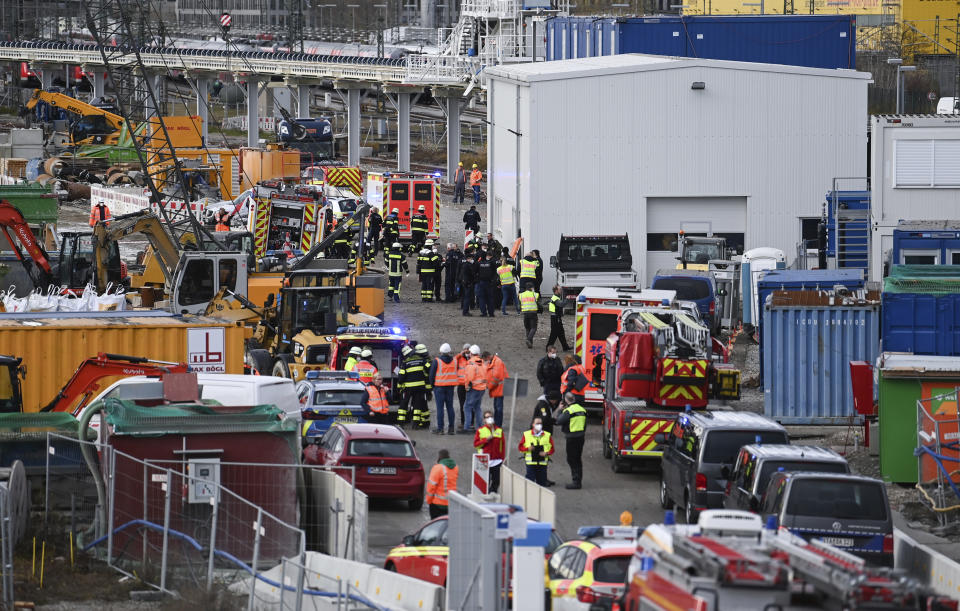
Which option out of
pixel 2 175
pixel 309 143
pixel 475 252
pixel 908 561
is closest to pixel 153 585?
pixel 908 561

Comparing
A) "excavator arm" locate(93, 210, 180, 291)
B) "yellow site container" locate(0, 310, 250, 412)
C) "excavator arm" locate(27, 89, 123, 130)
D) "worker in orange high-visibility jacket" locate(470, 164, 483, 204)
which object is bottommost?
"yellow site container" locate(0, 310, 250, 412)

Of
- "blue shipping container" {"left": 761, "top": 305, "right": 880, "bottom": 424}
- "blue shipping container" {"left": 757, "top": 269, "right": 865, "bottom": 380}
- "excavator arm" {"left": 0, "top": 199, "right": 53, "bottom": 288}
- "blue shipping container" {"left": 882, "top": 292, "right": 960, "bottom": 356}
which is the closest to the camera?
"blue shipping container" {"left": 882, "top": 292, "right": 960, "bottom": 356}

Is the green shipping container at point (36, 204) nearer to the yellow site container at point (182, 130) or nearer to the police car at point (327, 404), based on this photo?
the police car at point (327, 404)

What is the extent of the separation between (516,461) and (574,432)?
236cm

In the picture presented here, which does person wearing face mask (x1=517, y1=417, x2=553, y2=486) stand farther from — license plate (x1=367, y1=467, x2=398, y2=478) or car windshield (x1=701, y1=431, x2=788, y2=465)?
car windshield (x1=701, y1=431, x2=788, y2=465)

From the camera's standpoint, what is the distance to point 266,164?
6084cm

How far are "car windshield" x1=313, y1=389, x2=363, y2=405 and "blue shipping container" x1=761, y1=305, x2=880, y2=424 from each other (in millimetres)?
6416

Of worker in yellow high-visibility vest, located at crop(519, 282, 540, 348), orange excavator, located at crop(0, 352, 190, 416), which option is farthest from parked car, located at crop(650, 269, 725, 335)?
orange excavator, located at crop(0, 352, 190, 416)

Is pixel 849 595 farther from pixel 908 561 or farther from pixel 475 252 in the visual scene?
pixel 475 252

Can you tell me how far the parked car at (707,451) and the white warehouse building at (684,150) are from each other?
65.1 ft

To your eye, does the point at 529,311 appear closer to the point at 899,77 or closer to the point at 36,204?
the point at 36,204

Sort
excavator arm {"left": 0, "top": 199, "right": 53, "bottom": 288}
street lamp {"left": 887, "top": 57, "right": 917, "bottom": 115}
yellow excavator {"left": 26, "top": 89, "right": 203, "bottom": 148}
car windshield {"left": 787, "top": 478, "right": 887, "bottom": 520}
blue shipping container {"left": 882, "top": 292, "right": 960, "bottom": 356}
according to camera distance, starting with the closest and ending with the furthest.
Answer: car windshield {"left": 787, "top": 478, "right": 887, "bottom": 520} < blue shipping container {"left": 882, "top": 292, "right": 960, "bottom": 356} < excavator arm {"left": 0, "top": 199, "right": 53, "bottom": 288} < street lamp {"left": 887, "top": 57, "right": 917, "bottom": 115} < yellow excavator {"left": 26, "top": 89, "right": 203, "bottom": 148}

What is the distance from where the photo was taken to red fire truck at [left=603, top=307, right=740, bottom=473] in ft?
72.7

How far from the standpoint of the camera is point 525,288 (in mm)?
34250
